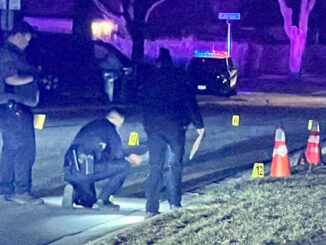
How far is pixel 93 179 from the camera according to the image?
916 cm

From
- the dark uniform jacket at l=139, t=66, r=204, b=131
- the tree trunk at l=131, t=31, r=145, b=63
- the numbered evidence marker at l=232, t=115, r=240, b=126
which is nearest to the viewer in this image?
the dark uniform jacket at l=139, t=66, r=204, b=131

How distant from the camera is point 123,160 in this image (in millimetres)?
9367

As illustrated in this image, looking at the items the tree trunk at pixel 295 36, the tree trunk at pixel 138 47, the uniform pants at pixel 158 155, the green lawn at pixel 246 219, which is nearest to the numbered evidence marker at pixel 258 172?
A: the green lawn at pixel 246 219

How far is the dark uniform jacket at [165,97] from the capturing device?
870 cm

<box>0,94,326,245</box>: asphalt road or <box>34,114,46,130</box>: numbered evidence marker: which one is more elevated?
<box>34,114,46,130</box>: numbered evidence marker

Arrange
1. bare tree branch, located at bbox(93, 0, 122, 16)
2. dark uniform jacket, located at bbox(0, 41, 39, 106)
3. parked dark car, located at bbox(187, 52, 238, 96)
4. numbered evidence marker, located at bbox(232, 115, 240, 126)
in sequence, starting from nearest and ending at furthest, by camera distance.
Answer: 1. dark uniform jacket, located at bbox(0, 41, 39, 106)
2. numbered evidence marker, located at bbox(232, 115, 240, 126)
3. parked dark car, located at bbox(187, 52, 238, 96)
4. bare tree branch, located at bbox(93, 0, 122, 16)

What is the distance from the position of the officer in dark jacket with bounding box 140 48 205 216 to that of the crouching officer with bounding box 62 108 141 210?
20.9 inches

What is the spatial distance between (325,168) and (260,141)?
14.7 feet

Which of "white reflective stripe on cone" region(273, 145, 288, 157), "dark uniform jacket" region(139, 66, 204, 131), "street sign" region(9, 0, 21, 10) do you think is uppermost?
"street sign" region(9, 0, 21, 10)

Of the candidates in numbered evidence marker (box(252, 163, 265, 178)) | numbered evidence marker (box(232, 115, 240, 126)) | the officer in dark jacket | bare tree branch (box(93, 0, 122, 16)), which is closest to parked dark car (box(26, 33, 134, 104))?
numbered evidence marker (box(232, 115, 240, 126))

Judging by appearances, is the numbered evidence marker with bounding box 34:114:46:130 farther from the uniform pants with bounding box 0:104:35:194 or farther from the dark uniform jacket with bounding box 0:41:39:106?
the dark uniform jacket with bounding box 0:41:39:106

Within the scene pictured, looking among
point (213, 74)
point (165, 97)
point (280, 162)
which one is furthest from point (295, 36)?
point (165, 97)

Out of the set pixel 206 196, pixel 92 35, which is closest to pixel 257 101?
pixel 92 35

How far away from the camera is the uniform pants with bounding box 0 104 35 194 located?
9.42 meters
